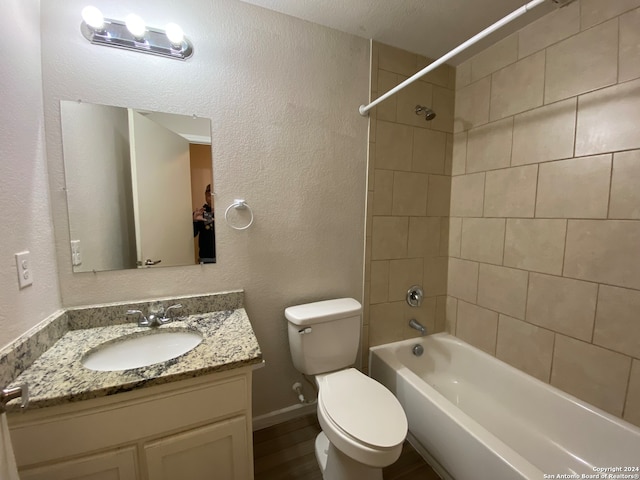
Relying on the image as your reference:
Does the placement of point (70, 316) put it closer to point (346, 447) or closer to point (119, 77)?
point (119, 77)

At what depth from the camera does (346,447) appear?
103cm

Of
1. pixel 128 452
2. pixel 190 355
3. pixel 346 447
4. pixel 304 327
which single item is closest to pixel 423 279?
pixel 304 327

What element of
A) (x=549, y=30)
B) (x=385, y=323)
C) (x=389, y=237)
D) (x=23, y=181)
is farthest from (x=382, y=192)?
(x=23, y=181)

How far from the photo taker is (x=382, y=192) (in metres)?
1.72

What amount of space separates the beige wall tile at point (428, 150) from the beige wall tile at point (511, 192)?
339 mm

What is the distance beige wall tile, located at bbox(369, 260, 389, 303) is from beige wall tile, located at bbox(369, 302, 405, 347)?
5 cm

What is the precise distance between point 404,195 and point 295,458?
1699 mm

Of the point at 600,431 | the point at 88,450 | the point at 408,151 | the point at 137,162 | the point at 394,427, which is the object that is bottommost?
the point at 600,431

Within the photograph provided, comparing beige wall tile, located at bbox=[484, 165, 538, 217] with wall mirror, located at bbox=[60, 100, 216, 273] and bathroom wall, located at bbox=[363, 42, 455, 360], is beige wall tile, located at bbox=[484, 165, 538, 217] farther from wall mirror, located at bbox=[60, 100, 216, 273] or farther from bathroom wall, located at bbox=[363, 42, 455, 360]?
wall mirror, located at bbox=[60, 100, 216, 273]

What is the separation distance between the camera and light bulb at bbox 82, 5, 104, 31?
1.03m

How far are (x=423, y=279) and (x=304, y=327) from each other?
1.00m

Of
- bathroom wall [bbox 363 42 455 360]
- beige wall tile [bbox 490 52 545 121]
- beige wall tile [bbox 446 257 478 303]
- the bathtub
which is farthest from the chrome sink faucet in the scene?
beige wall tile [bbox 490 52 545 121]

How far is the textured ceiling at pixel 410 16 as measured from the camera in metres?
1.34

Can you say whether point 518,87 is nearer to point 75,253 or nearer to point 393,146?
point 393,146
